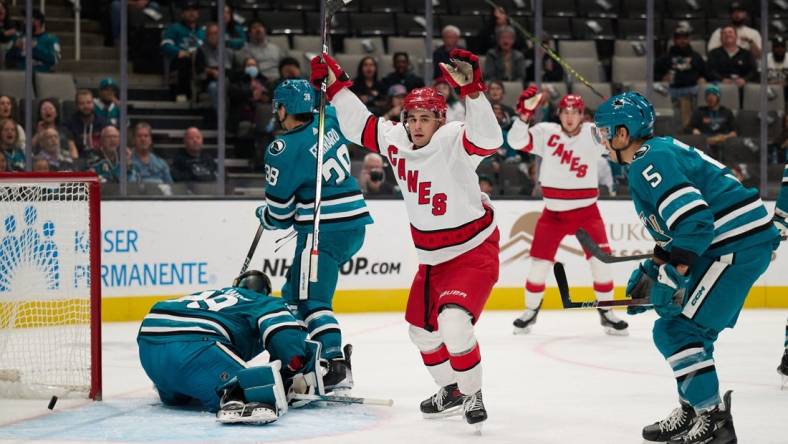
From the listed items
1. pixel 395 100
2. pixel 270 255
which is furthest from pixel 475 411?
pixel 395 100

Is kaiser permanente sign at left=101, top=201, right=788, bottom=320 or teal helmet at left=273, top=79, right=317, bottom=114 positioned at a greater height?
teal helmet at left=273, top=79, right=317, bottom=114

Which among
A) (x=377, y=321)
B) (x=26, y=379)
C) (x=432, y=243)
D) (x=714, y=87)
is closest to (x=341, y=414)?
(x=432, y=243)

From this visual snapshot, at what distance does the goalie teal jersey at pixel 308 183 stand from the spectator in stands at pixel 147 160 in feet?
10.2

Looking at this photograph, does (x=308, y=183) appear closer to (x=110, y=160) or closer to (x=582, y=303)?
(x=582, y=303)

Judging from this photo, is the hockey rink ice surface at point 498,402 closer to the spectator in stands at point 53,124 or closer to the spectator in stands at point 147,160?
the spectator in stands at point 147,160

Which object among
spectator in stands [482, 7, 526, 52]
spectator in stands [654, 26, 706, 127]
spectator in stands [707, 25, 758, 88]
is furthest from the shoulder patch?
spectator in stands [707, 25, 758, 88]

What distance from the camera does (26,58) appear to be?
7.72 meters

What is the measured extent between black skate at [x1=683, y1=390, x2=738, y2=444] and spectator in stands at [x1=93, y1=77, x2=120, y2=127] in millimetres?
5319

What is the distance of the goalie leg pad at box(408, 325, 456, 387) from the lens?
170 inches

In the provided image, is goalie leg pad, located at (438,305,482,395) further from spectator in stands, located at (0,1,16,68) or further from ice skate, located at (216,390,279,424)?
spectator in stands, located at (0,1,16,68)

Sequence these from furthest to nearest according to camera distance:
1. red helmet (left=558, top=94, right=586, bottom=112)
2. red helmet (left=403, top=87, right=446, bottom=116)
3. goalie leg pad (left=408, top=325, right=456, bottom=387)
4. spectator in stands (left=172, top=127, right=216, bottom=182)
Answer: spectator in stands (left=172, top=127, right=216, bottom=182)
red helmet (left=558, top=94, right=586, bottom=112)
goalie leg pad (left=408, top=325, right=456, bottom=387)
red helmet (left=403, top=87, right=446, bottom=116)

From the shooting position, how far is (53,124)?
774 centimetres

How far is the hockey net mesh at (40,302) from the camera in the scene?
4.90 metres

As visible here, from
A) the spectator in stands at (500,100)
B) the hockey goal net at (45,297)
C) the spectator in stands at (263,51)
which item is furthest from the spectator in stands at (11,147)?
the spectator in stands at (500,100)
